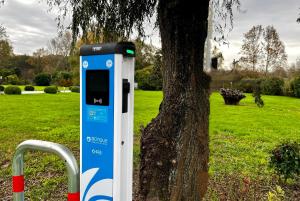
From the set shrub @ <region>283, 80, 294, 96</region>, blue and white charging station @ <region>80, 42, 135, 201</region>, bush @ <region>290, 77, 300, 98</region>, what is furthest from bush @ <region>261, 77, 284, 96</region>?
blue and white charging station @ <region>80, 42, 135, 201</region>

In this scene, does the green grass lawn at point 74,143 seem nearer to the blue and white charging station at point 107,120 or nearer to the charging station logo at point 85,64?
the blue and white charging station at point 107,120

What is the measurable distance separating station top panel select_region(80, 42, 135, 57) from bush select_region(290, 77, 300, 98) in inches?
1252

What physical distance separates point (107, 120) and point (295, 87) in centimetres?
3235

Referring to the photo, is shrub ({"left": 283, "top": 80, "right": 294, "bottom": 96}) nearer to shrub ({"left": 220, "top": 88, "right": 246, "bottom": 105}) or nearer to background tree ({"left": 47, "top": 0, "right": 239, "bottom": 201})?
shrub ({"left": 220, "top": 88, "right": 246, "bottom": 105})

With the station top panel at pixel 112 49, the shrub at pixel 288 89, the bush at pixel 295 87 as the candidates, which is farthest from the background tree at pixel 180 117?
the shrub at pixel 288 89

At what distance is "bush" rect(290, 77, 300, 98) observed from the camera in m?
31.2

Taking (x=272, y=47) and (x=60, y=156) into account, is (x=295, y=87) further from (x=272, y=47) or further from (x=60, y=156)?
(x=60, y=156)

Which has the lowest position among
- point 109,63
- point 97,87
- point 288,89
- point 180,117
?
point 288,89

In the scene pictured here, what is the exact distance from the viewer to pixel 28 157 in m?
6.52

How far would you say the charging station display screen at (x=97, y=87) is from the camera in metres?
2.22

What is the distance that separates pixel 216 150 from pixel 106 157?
18.5ft

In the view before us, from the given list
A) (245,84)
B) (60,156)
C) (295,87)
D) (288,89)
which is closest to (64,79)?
(245,84)

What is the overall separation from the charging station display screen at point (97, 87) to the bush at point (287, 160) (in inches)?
147

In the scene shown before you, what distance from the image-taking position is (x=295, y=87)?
3153cm
